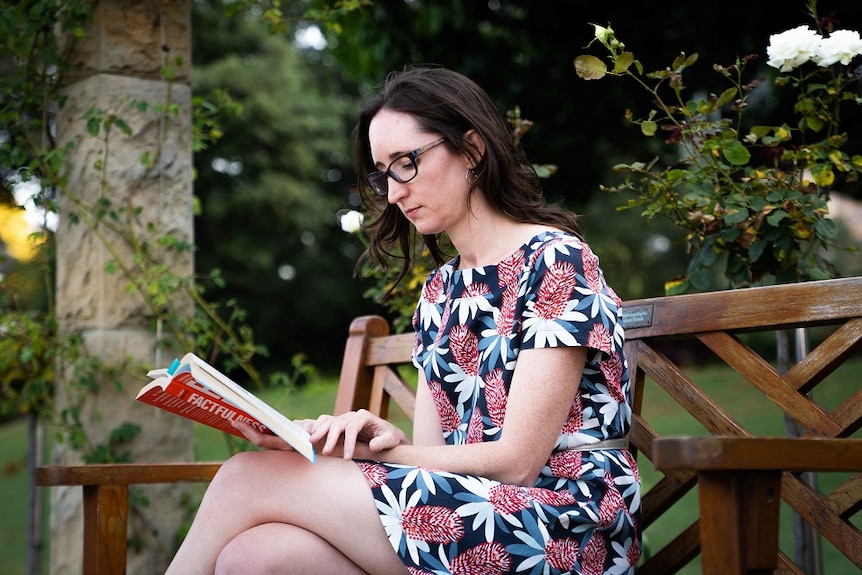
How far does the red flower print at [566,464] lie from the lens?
1.76 m

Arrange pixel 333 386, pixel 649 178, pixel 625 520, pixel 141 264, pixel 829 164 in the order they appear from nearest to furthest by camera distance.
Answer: pixel 625 520 < pixel 829 164 < pixel 649 178 < pixel 141 264 < pixel 333 386

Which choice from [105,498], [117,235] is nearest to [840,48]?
[105,498]

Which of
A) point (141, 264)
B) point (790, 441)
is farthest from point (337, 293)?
point (790, 441)

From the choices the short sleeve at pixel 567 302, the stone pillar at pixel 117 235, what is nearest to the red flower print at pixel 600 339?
the short sleeve at pixel 567 302

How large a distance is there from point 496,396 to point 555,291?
0.25 m

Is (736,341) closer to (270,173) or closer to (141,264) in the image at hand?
(141,264)

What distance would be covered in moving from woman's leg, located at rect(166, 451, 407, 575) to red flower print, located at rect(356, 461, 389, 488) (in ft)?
0.04

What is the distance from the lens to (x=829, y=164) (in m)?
2.31

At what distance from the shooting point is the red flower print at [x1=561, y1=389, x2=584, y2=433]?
5.94 feet

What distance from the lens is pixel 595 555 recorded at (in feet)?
5.63

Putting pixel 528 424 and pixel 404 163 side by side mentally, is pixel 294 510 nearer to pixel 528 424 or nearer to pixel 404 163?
pixel 528 424

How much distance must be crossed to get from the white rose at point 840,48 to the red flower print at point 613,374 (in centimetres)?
93

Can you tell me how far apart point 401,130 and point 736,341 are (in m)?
0.83

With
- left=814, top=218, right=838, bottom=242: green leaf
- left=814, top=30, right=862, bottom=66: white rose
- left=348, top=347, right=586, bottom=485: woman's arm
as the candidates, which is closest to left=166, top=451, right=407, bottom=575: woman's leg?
left=348, top=347, right=586, bottom=485: woman's arm
